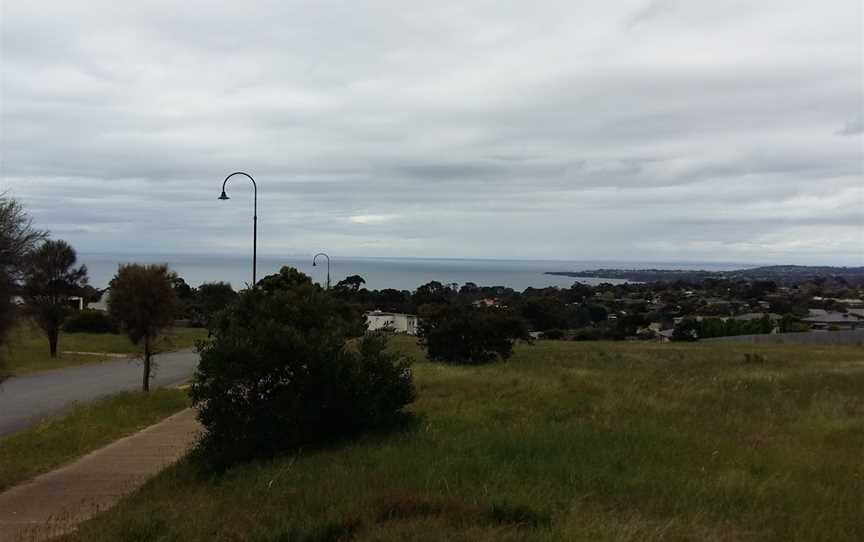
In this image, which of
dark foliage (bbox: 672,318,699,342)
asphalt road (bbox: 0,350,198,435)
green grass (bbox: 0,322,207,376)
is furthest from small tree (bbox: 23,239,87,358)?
dark foliage (bbox: 672,318,699,342)

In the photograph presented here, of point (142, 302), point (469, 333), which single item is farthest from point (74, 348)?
point (142, 302)

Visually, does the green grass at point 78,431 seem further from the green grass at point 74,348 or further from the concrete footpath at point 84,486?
the green grass at point 74,348

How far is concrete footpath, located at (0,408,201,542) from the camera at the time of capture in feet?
25.3

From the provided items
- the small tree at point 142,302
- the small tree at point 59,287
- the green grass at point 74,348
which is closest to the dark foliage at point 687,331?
the green grass at point 74,348

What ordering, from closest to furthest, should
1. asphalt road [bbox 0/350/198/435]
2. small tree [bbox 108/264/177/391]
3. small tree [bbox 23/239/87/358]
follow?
asphalt road [bbox 0/350/198/435] → small tree [bbox 108/264/177/391] → small tree [bbox 23/239/87/358]

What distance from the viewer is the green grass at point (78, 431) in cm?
1164

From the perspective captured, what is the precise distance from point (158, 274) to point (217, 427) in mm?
13447

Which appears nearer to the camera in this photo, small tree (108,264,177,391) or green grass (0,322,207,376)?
small tree (108,264,177,391)

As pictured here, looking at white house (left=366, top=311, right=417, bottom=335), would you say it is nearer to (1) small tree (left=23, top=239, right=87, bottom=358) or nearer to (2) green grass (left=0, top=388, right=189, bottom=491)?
(1) small tree (left=23, top=239, right=87, bottom=358)

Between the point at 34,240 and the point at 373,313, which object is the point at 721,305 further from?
the point at 34,240

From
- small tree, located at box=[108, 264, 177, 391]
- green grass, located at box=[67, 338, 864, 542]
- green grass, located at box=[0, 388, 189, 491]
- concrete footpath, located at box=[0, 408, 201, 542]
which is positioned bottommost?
green grass, located at box=[0, 388, 189, 491]

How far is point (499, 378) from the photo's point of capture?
18.3 m

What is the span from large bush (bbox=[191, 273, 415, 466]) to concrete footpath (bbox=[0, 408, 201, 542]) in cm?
138

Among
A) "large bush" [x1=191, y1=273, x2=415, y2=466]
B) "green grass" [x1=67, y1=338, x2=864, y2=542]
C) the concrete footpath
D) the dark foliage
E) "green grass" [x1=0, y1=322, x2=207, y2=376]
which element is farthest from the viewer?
the dark foliage
